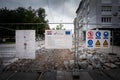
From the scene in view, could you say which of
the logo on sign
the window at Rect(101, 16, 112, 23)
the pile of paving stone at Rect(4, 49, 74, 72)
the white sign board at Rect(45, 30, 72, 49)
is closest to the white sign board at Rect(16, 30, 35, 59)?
the white sign board at Rect(45, 30, 72, 49)

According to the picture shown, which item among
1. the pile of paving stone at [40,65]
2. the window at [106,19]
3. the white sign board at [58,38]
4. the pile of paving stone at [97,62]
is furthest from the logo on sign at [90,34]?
the window at [106,19]

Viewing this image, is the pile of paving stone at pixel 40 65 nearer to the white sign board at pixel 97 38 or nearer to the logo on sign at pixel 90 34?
the white sign board at pixel 97 38

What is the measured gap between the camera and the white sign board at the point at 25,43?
28.8 ft

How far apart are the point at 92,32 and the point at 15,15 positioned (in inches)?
1418

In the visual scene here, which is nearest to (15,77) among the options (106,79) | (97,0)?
(106,79)

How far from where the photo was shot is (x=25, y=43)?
8.84 meters

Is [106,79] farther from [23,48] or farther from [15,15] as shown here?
[15,15]

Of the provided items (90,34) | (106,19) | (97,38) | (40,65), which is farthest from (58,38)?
(106,19)

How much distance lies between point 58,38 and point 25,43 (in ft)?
5.49

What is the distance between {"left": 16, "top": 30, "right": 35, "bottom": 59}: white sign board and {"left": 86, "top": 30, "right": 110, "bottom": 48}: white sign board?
2.78m

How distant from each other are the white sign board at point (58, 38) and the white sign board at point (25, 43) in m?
0.76

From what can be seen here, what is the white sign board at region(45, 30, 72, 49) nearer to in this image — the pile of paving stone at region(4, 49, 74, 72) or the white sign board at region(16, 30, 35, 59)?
the white sign board at region(16, 30, 35, 59)

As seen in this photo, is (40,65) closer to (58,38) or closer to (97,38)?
(58,38)

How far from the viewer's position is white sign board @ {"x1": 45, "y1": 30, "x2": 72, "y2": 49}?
8680 millimetres
